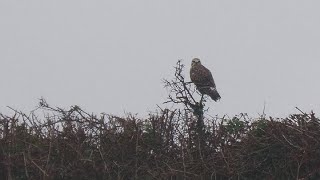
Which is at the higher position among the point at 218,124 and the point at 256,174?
the point at 218,124

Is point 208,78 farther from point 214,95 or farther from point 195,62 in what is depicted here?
point 195,62

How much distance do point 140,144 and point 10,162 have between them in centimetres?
216

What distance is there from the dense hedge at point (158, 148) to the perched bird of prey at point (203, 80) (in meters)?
1.02

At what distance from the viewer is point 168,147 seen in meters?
12.7

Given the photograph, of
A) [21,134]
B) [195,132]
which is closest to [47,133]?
[21,134]

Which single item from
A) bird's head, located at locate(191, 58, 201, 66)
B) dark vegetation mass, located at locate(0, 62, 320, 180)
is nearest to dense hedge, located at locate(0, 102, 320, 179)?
dark vegetation mass, located at locate(0, 62, 320, 180)

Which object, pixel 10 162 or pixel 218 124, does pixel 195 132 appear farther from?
pixel 10 162

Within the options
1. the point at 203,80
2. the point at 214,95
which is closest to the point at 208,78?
the point at 203,80

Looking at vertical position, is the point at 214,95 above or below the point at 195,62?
below

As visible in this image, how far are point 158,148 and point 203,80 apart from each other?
2098mm

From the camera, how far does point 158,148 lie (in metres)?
12.7

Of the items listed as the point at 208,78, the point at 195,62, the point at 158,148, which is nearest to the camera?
the point at 158,148

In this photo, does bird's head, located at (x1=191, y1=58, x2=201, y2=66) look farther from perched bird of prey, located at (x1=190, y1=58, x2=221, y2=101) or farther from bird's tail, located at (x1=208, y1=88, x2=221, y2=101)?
bird's tail, located at (x1=208, y1=88, x2=221, y2=101)

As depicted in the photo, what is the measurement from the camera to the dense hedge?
11766 mm
